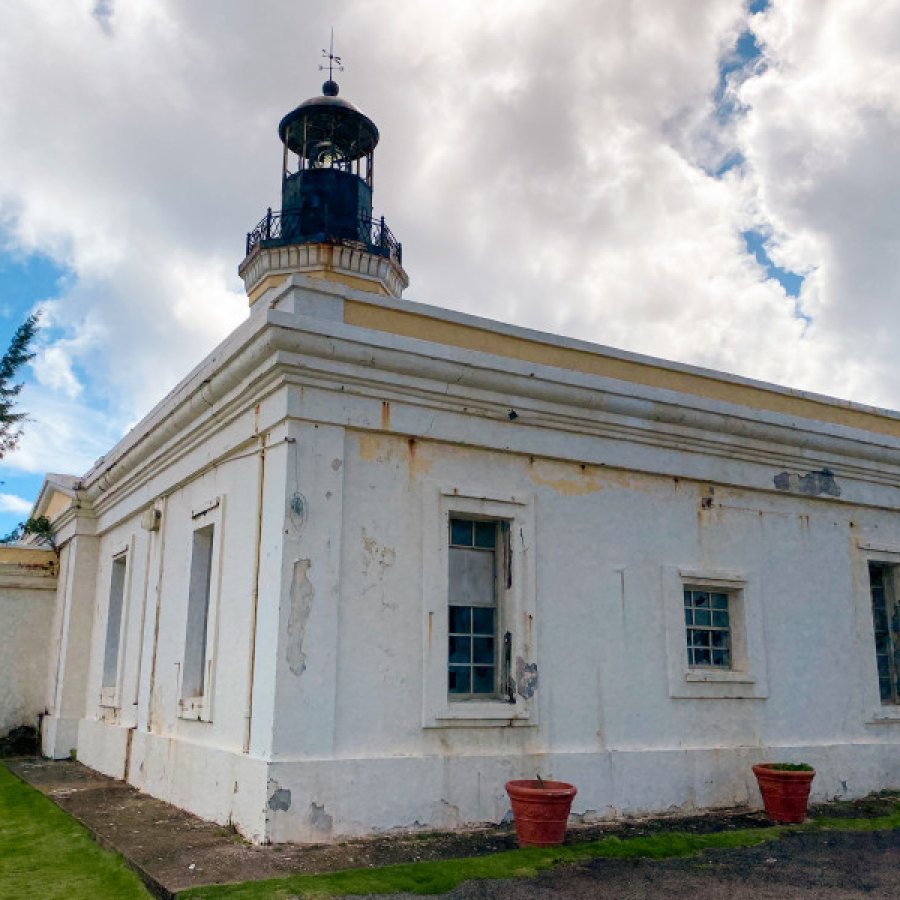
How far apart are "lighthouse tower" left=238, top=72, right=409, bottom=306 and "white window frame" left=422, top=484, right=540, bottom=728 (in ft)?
42.7

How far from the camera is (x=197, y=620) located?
855 cm

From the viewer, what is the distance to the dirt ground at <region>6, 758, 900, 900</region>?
5.48m

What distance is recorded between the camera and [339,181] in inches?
781

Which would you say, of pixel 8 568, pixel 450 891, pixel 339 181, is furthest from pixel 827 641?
pixel 339 181

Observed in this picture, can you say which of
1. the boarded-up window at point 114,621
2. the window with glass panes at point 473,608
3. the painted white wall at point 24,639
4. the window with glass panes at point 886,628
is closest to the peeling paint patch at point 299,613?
the window with glass panes at point 473,608

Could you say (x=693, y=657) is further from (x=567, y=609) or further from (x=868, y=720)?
(x=868, y=720)

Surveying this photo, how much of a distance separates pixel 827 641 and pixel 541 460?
3.67 m

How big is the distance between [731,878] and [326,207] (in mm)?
16554

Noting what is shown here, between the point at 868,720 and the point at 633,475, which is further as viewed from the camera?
the point at 868,720

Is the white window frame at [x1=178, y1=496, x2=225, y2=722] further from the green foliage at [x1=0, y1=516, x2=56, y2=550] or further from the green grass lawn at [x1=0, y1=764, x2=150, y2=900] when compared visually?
the green foliage at [x1=0, y1=516, x2=56, y2=550]

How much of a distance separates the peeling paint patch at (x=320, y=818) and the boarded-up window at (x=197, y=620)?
238cm

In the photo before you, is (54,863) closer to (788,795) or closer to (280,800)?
(280,800)

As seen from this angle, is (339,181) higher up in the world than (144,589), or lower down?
higher up

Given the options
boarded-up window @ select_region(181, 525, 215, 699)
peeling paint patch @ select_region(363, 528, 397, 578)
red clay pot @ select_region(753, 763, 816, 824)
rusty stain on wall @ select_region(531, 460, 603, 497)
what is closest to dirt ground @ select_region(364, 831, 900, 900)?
red clay pot @ select_region(753, 763, 816, 824)
